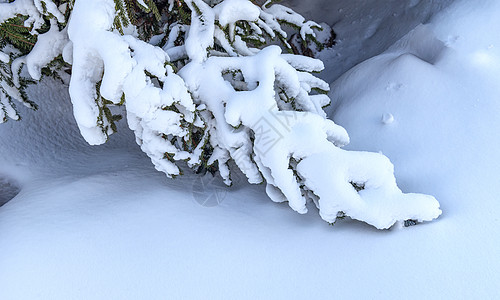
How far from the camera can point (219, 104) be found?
83.0 inches

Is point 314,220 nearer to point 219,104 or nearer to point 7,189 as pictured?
point 219,104

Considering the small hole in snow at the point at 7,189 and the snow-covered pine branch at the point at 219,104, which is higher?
the snow-covered pine branch at the point at 219,104

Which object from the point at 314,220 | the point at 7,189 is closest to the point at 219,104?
the point at 314,220

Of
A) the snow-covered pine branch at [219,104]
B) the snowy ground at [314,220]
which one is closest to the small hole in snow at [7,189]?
the snowy ground at [314,220]

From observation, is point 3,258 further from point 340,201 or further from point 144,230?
point 340,201

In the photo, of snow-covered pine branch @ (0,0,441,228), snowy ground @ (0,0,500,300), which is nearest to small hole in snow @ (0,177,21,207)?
snowy ground @ (0,0,500,300)

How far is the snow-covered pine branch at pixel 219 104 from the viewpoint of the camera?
73.2 inches

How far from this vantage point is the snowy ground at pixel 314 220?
5.82 feet

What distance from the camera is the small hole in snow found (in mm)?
2920

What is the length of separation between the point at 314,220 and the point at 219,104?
90 cm

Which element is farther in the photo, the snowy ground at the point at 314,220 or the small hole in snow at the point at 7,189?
the small hole in snow at the point at 7,189

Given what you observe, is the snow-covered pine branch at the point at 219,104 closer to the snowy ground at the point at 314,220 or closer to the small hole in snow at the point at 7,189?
the snowy ground at the point at 314,220

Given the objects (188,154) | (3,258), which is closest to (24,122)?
(3,258)

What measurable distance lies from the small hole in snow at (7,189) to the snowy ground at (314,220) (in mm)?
12
